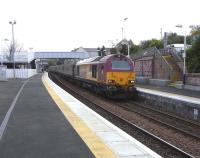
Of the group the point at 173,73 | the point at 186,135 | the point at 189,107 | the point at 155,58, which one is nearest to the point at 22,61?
the point at 155,58

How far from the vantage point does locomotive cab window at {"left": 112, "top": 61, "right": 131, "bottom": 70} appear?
28297 millimetres

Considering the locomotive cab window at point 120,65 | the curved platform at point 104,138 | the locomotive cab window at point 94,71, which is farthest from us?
the locomotive cab window at point 94,71

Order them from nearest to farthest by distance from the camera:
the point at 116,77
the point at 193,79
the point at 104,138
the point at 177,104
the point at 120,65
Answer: the point at 104,138
the point at 177,104
the point at 116,77
the point at 120,65
the point at 193,79

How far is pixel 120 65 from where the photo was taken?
94.0 feet

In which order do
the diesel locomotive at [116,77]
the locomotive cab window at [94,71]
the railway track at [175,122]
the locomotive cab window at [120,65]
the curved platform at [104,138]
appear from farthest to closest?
1. the locomotive cab window at [94,71]
2. the locomotive cab window at [120,65]
3. the diesel locomotive at [116,77]
4. the railway track at [175,122]
5. the curved platform at [104,138]

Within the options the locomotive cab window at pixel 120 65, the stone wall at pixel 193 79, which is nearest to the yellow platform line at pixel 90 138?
the locomotive cab window at pixel 120 65

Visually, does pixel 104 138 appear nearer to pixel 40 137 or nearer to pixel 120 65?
pixel 40 137

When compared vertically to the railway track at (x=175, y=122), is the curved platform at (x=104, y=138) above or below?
above

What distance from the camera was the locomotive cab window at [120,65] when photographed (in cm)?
2830

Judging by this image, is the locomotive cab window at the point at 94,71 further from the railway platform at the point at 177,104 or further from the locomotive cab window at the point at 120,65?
the railway platform at the point at 177,104

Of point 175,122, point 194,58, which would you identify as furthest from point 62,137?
point 194,58

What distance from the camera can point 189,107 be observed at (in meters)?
20.9

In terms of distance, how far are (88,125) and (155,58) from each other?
33589mm

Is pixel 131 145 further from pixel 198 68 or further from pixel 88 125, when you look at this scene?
pixel 198 68
